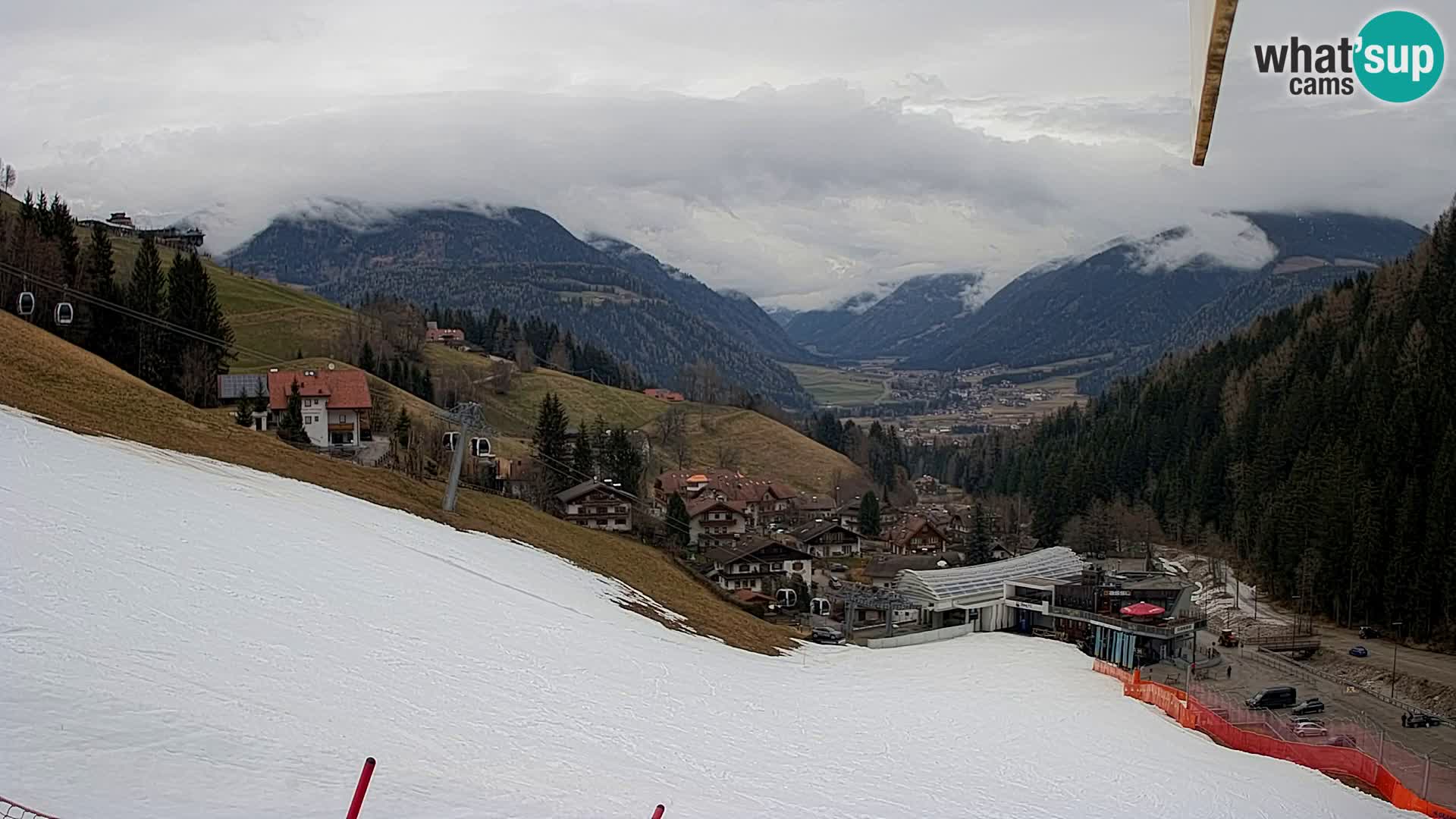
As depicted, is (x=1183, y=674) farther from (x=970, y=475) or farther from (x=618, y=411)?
(x=970, y=475)

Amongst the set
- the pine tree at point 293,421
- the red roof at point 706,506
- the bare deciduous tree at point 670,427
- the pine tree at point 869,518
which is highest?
the pine tree at point 293,421

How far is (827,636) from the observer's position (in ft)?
146

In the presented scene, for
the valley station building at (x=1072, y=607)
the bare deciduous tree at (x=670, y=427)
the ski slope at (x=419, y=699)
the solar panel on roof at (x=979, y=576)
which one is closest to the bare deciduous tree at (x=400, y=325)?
the bare deciduous tree at (x=670, y=427)

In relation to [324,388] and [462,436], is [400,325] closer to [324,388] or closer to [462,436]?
[324,388]

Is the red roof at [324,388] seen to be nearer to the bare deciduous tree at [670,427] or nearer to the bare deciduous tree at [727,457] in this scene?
the bare deciduous tree at [727,457]

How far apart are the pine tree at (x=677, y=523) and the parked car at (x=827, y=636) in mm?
27240

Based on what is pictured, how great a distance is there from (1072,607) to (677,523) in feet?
106

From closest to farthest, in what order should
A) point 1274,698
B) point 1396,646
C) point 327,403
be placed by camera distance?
point 1274,698
point 1396,646
point 327,403

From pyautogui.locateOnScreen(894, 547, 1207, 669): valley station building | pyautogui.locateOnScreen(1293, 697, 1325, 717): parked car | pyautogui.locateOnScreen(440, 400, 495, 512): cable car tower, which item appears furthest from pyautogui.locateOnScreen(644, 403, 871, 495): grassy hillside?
pyautogui.locateOnScreen(440, 400, 495, 512): cable car tower

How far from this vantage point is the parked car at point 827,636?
4215cm

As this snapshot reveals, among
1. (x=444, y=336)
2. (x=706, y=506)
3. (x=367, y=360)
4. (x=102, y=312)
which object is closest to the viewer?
(x=102, y=312)

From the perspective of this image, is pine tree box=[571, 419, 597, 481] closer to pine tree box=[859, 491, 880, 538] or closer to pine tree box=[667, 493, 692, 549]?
pine tree box=[667, 493, 692, 549]

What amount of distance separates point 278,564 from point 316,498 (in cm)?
812

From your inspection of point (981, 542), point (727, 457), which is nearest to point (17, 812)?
point (981, 542)
